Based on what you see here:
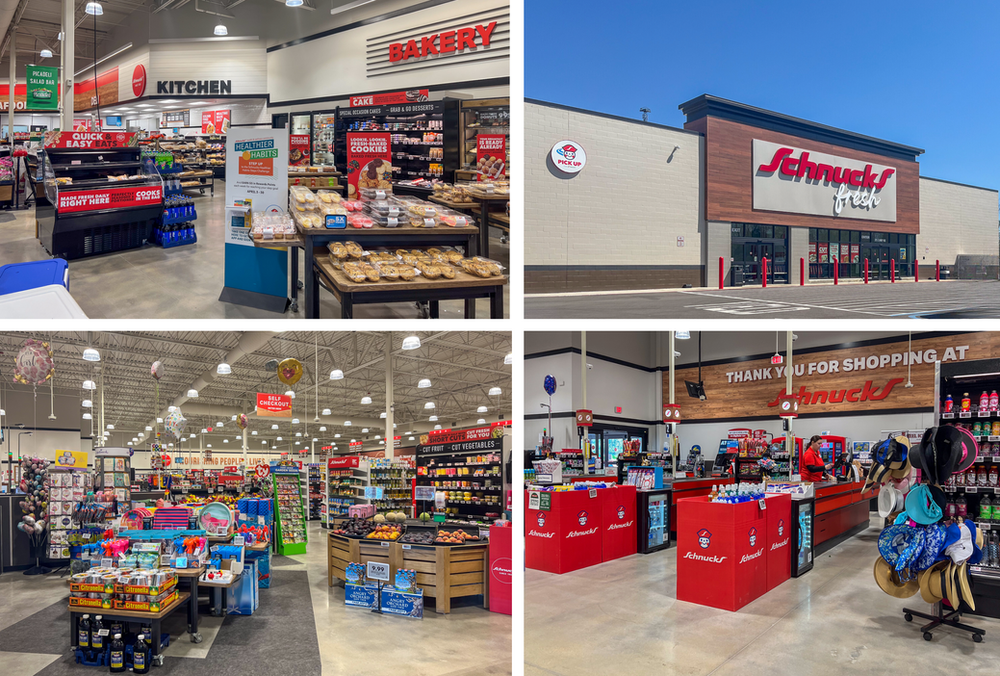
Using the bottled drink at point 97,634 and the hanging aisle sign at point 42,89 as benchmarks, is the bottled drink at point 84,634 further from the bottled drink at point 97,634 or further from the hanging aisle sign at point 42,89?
the hanging aisle sign at point 42,89

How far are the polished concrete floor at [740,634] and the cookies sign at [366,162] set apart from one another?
559 cm

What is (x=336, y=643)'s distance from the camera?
6059 millimetres

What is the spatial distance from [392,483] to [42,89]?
35.1 feet

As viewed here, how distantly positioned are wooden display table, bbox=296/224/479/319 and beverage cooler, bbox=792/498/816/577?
14.9ft

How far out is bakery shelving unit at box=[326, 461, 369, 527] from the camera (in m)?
16.9

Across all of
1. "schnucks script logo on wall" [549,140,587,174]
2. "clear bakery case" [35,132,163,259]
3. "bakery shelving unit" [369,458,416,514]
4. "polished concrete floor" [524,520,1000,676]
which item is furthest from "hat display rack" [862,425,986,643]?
"schnucks script logo on wall" [549,140,587,174]

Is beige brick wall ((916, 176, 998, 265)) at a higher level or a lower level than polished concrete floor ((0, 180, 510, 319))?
higher

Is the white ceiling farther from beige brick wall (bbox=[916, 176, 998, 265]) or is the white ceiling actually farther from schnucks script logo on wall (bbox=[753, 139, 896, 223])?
beige brick wall (bbox=[916, 176, 998, 265])

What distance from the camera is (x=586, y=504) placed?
789 cm

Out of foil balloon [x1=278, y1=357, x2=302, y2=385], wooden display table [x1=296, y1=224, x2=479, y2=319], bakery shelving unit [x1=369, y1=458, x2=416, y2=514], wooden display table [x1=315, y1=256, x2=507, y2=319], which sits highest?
wooden display table [x1=296, y1=224, x2=479, y2=319]

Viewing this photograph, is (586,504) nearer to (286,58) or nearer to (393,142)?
(393,142)

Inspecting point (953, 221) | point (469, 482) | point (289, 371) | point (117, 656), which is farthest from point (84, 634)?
point (953, 221)

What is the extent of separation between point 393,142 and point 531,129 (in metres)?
3.61

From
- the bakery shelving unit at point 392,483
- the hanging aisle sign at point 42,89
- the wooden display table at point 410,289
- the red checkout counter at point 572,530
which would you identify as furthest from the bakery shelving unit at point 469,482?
the hanging aisle sign at point 42,89
